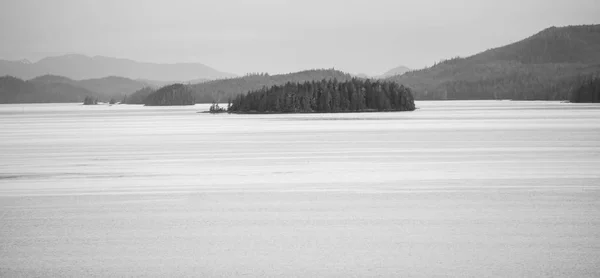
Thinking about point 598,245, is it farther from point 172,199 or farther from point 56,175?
point 56,175

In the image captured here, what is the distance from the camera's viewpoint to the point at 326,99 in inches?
5182

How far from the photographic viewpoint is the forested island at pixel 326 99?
130 m

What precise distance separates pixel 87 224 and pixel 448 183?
29.7 ft

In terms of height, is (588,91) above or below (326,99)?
below

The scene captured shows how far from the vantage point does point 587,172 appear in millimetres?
18812

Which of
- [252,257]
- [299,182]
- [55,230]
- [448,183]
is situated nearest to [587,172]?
[448,183]

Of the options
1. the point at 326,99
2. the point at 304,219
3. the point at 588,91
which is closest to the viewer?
the point at 304,219

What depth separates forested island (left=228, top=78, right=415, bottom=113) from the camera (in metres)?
130

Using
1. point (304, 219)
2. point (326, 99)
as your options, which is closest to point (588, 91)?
point (326, 99)

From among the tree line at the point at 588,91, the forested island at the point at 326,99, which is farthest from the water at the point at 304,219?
the tree line at the point at 588,91

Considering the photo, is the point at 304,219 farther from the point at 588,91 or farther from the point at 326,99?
the point at 588,91

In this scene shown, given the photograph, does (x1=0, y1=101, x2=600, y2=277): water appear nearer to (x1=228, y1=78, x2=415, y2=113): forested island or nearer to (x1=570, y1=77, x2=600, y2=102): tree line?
(x1=228, y1=78, x2=415, y2=113): forested island

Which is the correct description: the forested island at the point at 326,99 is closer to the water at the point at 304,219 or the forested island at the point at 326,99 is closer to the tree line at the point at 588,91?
the tree line at the point at 588,91

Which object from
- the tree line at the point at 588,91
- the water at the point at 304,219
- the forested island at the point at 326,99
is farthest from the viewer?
the tree line at the point at 588,91
